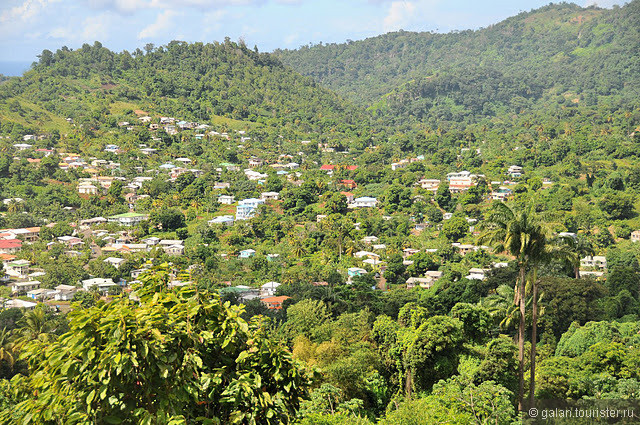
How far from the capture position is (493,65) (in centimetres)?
14025

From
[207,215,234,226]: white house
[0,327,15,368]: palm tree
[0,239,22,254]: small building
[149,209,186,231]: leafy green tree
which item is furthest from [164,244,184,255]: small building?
[0,327,15,368]: palm tree

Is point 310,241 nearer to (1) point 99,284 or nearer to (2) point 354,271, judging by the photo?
(2) point 354,271

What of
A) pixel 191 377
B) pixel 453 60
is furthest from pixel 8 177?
pixel 453 60

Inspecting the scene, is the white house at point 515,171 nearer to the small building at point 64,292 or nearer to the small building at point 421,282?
the small building at point 421,282

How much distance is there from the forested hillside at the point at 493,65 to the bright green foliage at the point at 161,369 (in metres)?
90.9

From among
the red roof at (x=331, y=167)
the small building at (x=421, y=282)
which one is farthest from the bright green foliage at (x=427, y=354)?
the red roof at (x=331, y=167)

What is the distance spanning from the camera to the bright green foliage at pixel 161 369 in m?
4.15

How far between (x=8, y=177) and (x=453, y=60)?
122 meters

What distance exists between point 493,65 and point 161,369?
14735 centimetres

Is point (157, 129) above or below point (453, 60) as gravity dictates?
below

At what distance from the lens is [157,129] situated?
64.9m

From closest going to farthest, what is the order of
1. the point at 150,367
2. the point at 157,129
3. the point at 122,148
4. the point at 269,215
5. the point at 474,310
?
the point at 150,367, the point at 474,310, the point at 269,215, the point at 122,148, the point at 157,129

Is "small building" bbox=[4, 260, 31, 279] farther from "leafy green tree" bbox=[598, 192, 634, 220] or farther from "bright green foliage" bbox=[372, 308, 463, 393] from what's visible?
"leafy green tree" bbox=[598, 192, 634, 220]

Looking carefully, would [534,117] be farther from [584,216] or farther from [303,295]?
[303,295]
